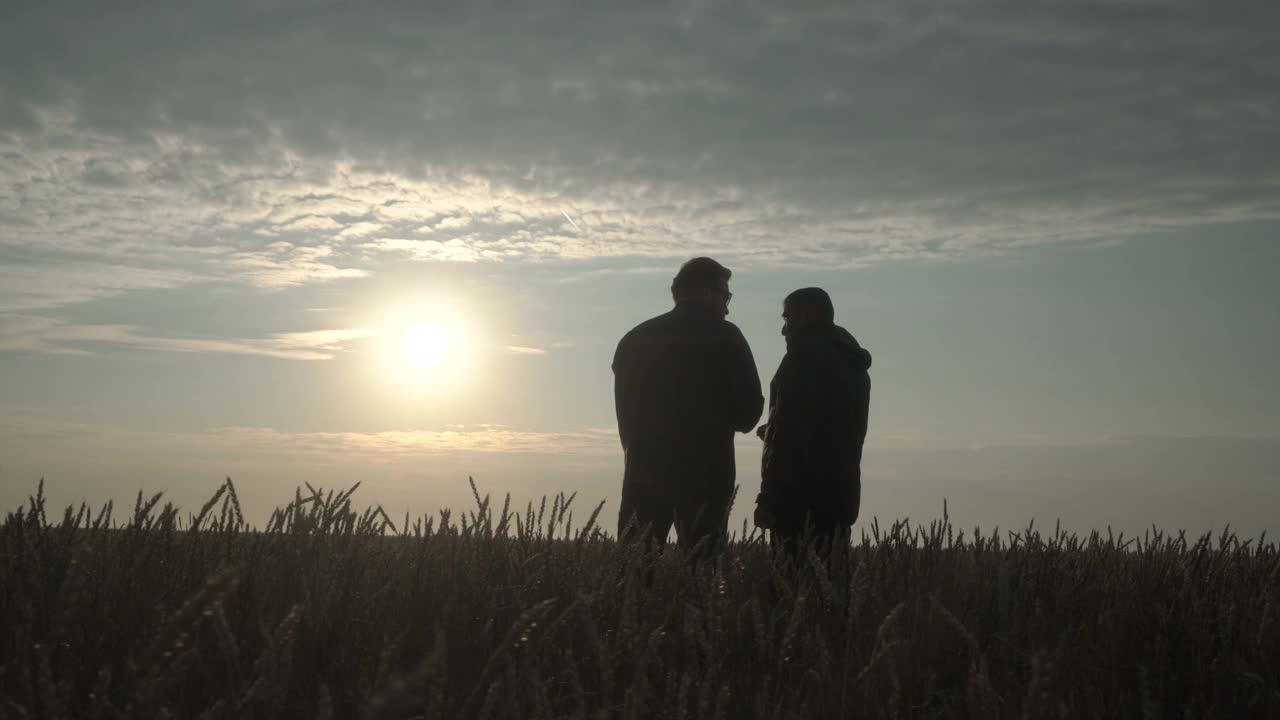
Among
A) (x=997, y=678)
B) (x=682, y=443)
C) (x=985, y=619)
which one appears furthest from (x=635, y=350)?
(x=997, y=678)

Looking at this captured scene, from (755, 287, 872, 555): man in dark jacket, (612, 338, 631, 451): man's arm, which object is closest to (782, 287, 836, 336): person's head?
(755, 287, 872, 555): man in dark jacket

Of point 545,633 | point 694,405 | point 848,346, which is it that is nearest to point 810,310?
point 848,346

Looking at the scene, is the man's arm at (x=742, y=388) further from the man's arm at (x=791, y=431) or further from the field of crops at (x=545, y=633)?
the field of crops at (x=545, y=633)

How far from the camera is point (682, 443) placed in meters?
7.13

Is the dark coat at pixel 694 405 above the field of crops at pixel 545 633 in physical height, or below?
above

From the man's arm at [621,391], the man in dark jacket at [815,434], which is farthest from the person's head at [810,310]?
the man's arm at [621,391]

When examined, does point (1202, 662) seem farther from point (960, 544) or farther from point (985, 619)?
point (960, 544)

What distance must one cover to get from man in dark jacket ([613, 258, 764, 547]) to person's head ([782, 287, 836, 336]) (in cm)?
44

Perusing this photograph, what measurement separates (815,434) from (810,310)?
3.11ft

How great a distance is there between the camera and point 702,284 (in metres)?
7.32

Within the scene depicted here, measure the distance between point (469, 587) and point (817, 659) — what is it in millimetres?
1470

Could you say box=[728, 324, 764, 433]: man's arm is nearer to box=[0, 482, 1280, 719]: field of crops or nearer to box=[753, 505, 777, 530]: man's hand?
box=[753, 505, 777, 530]: man's hand

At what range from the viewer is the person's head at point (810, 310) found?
7.08 meters

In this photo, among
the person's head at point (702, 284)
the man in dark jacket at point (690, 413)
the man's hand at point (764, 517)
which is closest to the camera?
the man's hand at point (764, 517)
